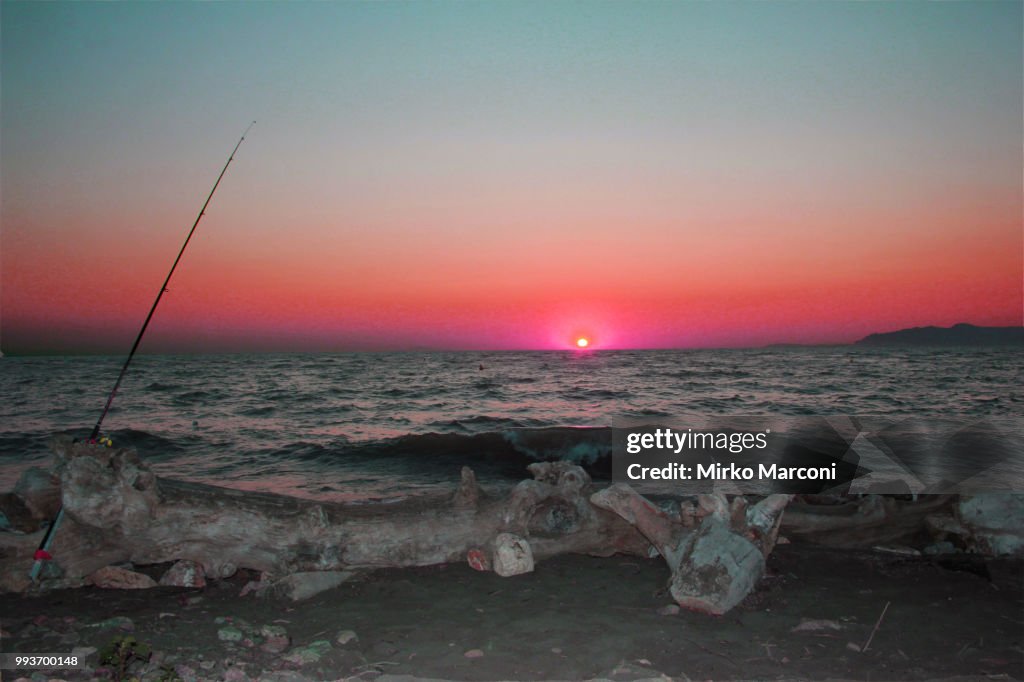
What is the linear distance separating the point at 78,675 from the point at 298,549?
6.23 feet

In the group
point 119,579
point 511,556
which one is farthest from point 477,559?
point 119,579

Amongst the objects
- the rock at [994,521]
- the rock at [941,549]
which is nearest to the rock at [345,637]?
the rock at [941,549]

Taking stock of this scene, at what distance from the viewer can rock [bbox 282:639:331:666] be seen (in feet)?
12.6

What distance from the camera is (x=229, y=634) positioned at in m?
4.14

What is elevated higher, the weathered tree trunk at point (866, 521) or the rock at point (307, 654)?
the weathered tree trunk at point (866, 521)

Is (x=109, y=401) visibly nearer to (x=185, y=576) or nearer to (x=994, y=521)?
(x=185, y=576)

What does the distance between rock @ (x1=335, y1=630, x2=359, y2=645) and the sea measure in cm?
539

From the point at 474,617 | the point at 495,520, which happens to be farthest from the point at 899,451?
the point at 474,617

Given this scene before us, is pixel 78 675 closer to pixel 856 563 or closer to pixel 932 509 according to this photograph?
pixel 856 563

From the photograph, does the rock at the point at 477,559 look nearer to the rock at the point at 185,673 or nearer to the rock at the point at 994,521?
Answer: the rock at the point at 185,673

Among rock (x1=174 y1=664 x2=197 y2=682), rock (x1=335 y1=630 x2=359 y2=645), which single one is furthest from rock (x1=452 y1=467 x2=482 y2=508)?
rock (x1=174 y1=664 x2=197 y2=682)

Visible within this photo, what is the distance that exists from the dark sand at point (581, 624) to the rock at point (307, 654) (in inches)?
1.4

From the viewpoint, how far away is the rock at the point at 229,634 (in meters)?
4.10

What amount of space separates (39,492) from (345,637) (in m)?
3.53
